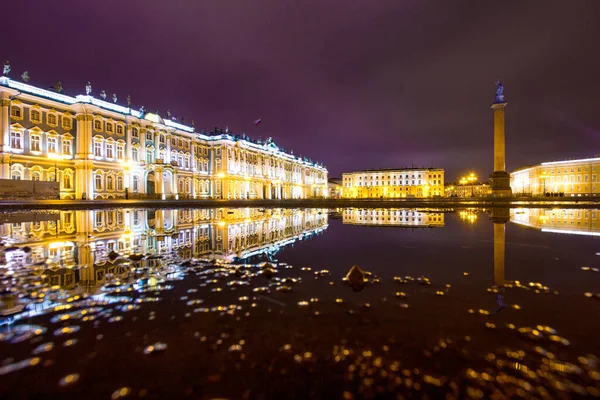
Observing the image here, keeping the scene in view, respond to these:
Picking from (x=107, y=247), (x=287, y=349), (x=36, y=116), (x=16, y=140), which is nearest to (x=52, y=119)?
(x=36, y=116)

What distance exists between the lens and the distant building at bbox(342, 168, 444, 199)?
4811 inches

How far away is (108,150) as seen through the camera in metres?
40.4

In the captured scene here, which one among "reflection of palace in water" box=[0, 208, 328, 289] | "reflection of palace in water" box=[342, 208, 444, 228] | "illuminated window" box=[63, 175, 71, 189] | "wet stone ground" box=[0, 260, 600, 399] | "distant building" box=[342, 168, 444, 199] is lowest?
"wet stone ground" box=[0, 260, 600, 399]

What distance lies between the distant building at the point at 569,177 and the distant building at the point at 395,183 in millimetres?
32856

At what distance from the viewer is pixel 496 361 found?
2264 mm

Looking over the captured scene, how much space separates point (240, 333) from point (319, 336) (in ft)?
2.44

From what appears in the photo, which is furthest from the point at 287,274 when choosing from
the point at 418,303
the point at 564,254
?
the point at 564,254

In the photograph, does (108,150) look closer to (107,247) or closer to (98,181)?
(98,181)

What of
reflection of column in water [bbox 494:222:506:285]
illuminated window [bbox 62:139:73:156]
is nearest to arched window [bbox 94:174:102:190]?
illuminated window [bbox 62:139:73:156]

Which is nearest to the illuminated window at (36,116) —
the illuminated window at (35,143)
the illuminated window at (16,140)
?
the illuminated window at (35,143)

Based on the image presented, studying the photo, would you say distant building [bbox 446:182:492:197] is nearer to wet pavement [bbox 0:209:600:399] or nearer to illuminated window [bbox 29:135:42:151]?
illuminated window [bbox 29:135:42:151]

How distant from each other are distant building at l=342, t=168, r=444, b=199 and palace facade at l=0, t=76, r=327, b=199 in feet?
244

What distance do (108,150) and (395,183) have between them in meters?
109

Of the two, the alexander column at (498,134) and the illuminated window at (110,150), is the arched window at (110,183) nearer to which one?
the illuminated window at (110,150)
